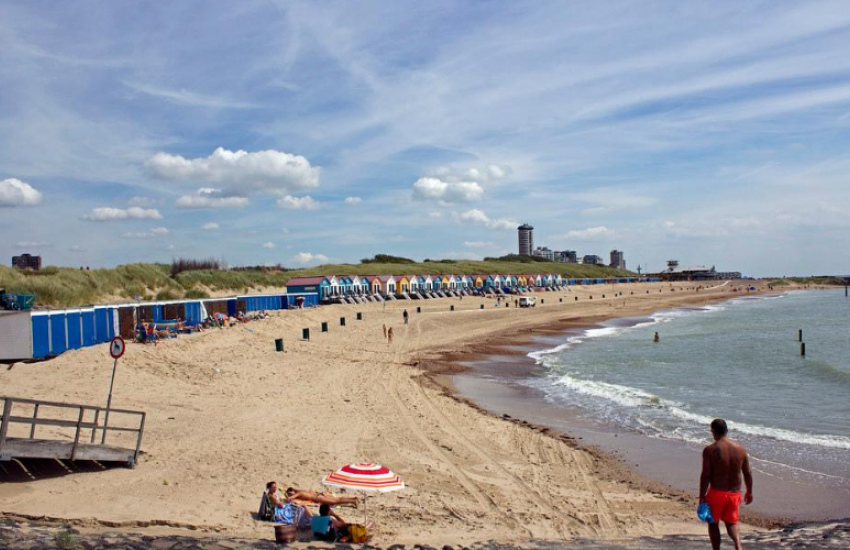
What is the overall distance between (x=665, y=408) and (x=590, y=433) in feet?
14.5

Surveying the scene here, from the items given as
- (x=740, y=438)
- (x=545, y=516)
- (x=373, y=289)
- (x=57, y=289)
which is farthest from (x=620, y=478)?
(x=373, y=289)

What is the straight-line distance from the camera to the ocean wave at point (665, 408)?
1572 centimetres

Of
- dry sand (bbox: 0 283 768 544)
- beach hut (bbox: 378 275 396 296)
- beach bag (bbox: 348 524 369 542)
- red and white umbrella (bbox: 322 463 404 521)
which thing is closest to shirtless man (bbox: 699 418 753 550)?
dry sand (bbox: 0 283 768 544)

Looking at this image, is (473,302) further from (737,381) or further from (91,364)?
(91,364)

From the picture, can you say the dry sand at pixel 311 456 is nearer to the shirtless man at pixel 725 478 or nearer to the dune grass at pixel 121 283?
the shirtless man at pixel 725 478

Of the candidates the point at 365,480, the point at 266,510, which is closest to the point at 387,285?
the point at 266,510

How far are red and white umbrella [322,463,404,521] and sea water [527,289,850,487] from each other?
8.99m

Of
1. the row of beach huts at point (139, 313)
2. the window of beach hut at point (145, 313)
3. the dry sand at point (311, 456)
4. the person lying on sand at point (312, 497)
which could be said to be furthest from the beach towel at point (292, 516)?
the window of beach hut at point (145, 313)

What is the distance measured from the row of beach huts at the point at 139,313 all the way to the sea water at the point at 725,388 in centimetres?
1610

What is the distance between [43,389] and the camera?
51.9ft

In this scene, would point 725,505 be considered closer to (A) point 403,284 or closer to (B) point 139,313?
(B) point 139,313

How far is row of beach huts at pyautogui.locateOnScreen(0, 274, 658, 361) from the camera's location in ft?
63.4

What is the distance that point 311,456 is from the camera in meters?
12.6

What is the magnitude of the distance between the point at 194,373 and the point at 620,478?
1339cm
